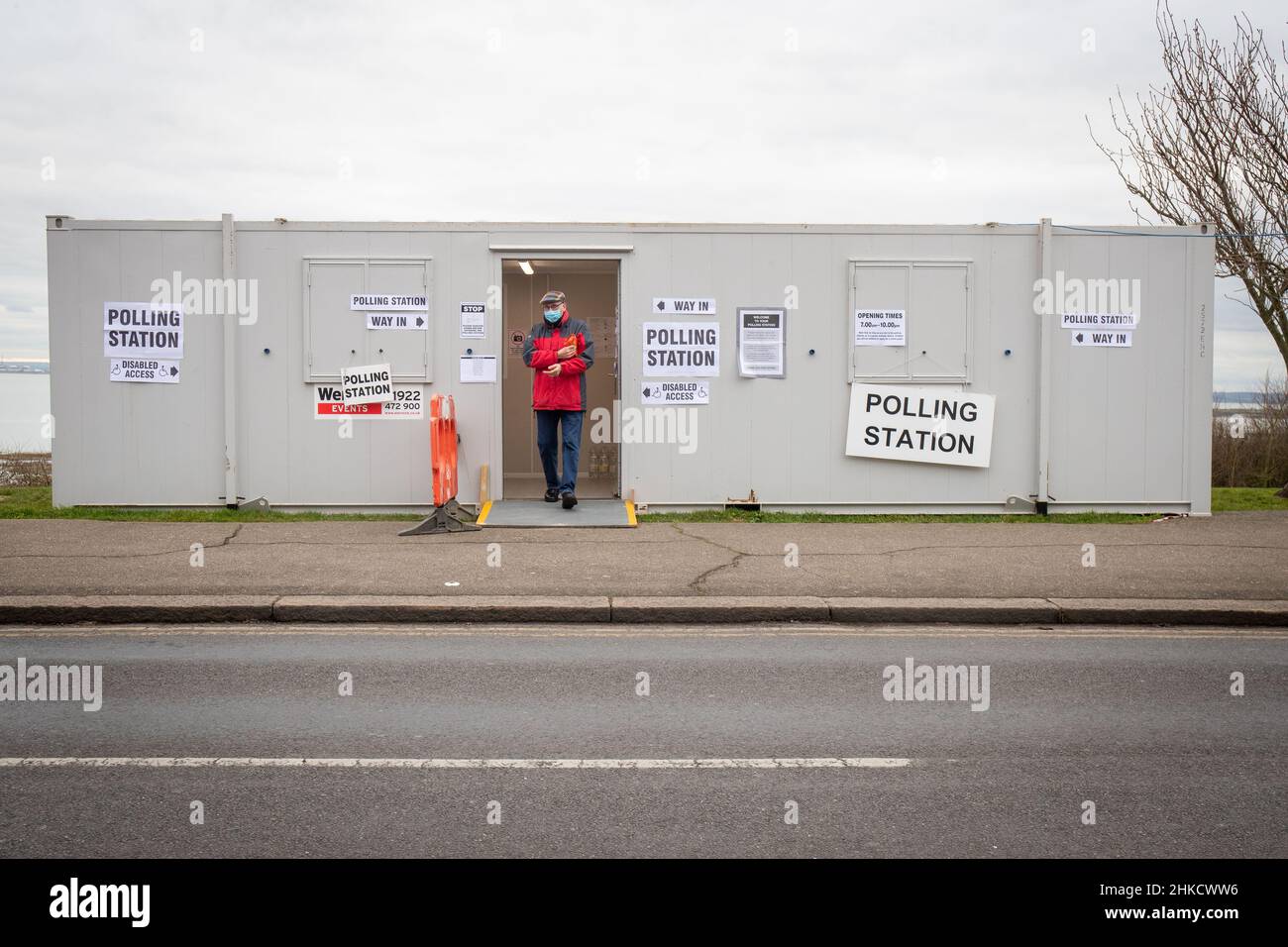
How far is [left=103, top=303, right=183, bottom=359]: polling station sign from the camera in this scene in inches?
544

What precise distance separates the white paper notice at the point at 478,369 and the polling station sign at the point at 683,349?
1.90 meters

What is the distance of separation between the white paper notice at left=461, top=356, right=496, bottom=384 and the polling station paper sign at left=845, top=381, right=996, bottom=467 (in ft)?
14.7

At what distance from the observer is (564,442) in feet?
44.4

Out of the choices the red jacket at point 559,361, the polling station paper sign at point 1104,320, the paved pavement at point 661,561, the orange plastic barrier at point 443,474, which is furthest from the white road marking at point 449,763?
the polling station paper sign at point 1104,320

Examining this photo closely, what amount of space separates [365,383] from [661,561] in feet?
17.5

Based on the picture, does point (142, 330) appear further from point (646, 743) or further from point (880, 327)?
point (646, 743)

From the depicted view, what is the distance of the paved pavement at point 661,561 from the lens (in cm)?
913

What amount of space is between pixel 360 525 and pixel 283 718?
277 inches
